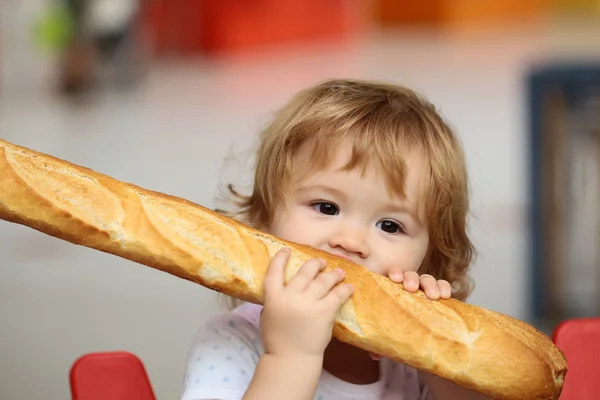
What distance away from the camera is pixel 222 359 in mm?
972

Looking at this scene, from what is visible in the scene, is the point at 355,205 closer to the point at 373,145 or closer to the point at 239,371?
the point at 373,145

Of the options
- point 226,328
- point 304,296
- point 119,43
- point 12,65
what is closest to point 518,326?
point 304,296

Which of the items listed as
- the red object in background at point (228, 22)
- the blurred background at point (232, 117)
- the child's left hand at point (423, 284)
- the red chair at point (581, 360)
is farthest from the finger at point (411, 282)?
the red object in background at point (228, 22)

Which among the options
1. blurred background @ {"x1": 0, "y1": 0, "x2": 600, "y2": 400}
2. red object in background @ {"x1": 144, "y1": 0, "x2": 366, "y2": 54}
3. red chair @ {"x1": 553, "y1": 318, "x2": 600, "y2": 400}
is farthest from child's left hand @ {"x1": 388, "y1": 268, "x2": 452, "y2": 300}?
red object in background @ {"x1": 144, "y1": 0, "x2": 366, "y2": 54}

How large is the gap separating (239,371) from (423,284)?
0.68 ft

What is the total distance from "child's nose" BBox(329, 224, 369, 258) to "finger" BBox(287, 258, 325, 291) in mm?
110

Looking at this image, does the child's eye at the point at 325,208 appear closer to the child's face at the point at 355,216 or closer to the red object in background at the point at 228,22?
the child's face at the point at 355,216

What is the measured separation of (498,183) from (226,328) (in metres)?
2.60

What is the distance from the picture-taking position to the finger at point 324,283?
83 cm

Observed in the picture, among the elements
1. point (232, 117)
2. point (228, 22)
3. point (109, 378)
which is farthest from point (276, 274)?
point (228, 22)

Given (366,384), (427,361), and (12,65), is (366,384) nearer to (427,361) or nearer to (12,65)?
(427,361)

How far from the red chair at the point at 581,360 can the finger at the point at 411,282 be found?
11.6 inches

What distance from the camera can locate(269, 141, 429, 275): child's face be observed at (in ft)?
3.16

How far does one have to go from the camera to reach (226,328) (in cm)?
102
